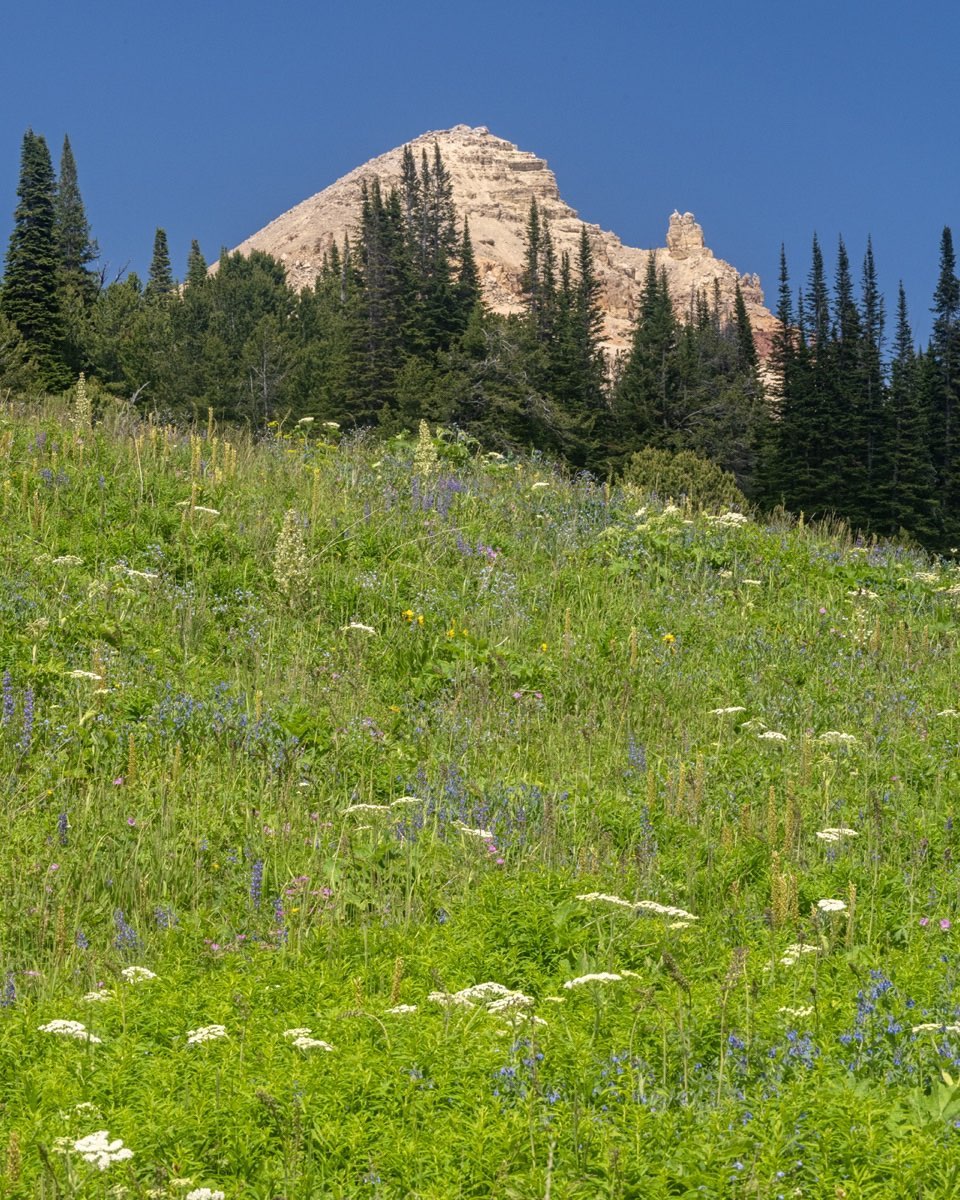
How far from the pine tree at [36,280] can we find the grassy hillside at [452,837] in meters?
46.7

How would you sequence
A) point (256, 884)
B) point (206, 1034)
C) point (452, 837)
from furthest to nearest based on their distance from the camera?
point (452, 837) → point (256, 884) → point (206, 1034)

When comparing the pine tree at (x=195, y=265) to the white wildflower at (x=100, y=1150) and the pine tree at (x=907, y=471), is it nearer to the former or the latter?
the pine tree at (x=907, y=471)

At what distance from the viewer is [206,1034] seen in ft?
10.4

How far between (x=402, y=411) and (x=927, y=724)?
5101 centimetres

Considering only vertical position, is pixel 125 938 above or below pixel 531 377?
below

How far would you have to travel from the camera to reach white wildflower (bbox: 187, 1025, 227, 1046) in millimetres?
3131

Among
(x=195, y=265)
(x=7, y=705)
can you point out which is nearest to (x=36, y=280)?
(x=7, y=705)

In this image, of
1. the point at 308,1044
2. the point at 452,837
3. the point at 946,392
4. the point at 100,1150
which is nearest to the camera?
the point at 100,1150

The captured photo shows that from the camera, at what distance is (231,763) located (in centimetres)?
625

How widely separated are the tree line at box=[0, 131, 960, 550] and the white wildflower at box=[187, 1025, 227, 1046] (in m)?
41.8

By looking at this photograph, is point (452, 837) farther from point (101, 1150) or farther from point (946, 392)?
point (946, 392)

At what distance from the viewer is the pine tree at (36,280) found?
180ft

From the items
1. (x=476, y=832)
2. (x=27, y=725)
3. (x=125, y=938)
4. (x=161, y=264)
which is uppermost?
(x=161, y=264)

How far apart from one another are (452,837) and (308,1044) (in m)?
2.54
